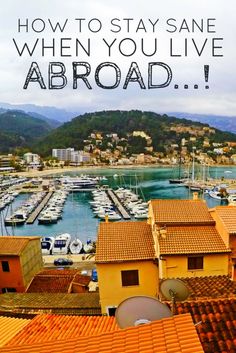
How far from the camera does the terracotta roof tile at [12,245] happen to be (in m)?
19.8

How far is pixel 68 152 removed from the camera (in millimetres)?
152250

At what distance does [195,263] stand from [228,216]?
2.25m

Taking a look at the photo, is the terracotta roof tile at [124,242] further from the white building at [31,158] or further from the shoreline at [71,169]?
the white building at [31,158]

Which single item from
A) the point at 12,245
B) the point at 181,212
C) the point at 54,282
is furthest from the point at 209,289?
the point at 12,245

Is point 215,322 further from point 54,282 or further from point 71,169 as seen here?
point 71,169

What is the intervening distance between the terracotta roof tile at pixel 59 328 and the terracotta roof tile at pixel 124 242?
4.70 meters

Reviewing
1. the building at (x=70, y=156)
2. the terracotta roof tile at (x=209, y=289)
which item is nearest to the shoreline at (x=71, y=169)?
the building at (x=70, y=156)

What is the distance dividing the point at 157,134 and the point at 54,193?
114m

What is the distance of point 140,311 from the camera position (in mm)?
5344

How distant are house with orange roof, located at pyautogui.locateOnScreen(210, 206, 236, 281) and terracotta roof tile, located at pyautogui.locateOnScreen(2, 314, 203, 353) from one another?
875 centimetres

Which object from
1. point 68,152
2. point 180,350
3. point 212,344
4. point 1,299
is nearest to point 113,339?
point 180,350

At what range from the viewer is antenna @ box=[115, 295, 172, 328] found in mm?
5309

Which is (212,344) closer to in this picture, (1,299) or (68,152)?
(1,299)

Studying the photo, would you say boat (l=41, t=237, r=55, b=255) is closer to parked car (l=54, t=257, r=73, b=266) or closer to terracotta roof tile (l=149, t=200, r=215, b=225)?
parked car (l=54, t=257, r=73, b=266)
